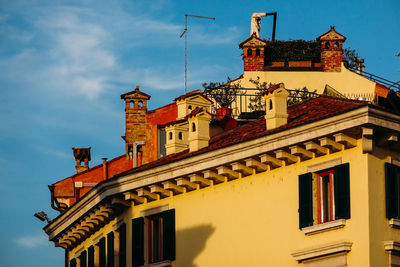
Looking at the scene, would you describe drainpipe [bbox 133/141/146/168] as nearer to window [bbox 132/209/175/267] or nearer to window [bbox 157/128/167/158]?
window [bbox 157/128/167/158]

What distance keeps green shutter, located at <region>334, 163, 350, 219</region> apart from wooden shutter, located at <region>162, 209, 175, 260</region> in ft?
20.9

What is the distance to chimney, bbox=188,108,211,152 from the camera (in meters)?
33.5

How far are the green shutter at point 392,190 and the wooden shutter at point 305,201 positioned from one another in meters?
1.91

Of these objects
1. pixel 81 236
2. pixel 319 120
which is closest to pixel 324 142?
pixel 319 120

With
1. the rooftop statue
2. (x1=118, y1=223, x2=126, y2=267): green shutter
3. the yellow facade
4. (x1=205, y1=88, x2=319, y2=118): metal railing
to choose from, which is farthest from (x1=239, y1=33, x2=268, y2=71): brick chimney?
(x1=118, y1=223, x2=126, y2=267): green shutter

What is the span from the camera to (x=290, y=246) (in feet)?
94.0

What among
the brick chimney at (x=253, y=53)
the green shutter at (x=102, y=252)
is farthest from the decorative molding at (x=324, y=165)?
the brick chimney at (x=253, y=53)

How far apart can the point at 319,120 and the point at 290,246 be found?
322 cm

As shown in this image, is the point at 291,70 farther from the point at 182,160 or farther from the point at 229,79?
the point at 182,160

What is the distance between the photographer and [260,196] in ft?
98.4

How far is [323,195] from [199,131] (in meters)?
6.25

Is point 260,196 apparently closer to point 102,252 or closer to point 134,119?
point 102,252

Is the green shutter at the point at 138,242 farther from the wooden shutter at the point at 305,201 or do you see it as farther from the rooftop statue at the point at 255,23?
the rooftop statue at the point at 255,23

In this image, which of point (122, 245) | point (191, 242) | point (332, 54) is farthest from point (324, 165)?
point (332, 54)
